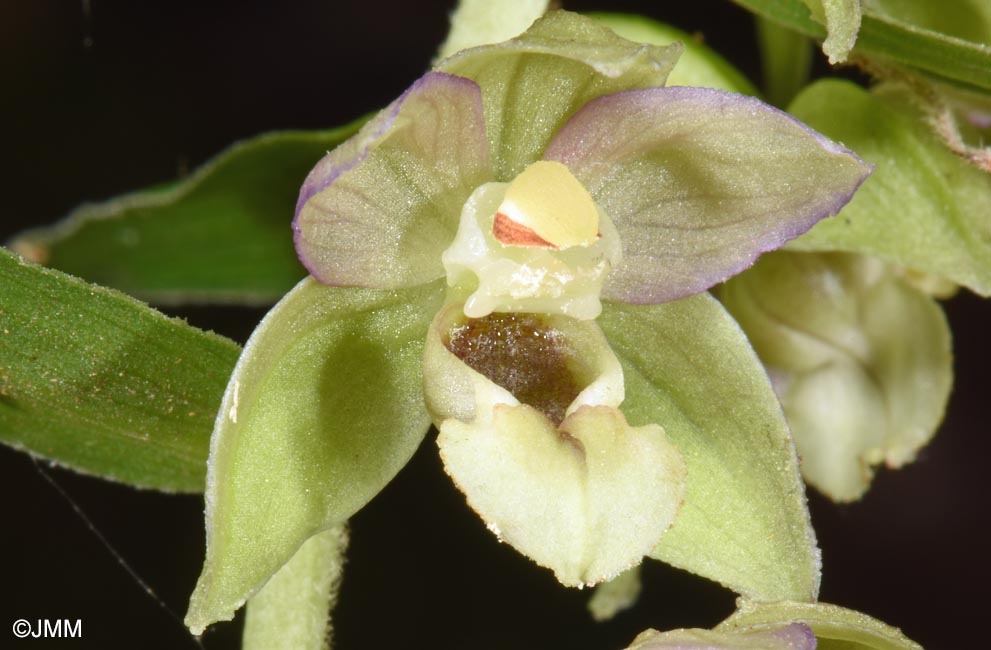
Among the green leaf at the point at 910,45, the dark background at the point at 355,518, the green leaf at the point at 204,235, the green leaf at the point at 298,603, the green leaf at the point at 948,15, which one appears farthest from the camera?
the dark background at the point at 355,518

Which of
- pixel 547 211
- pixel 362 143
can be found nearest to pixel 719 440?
pixel 547 211

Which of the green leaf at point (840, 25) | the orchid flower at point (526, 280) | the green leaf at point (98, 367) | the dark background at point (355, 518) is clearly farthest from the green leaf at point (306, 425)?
the dark background at point (355, 518)

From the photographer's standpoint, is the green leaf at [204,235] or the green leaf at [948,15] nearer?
the green leaf at [948,15]

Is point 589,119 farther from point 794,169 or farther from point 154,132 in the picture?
point 154,132

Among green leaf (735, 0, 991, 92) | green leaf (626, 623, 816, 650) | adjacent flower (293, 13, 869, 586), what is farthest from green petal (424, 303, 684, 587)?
green leaf (735, 0, 991, 92)

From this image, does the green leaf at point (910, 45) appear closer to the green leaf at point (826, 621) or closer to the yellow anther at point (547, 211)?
the yellow anther at point (547, 211)

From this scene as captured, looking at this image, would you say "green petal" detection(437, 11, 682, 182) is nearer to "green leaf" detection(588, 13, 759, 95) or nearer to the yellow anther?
the yellow anther

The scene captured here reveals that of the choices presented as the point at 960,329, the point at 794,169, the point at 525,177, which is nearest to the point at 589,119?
the point at 525,177
